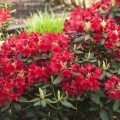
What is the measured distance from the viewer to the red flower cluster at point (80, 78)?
9.32 ft

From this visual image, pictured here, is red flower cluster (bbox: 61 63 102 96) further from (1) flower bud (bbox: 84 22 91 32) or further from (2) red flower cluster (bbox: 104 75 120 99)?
(1) flower bud (bbox: 84 22 91 32)

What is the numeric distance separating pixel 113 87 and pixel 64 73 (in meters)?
0.38

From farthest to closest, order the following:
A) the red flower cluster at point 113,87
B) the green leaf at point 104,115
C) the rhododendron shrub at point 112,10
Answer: the rhododendron shrub at point 112,10 < the green leaf at point 104,115 < the red flower cluster at point 113,87

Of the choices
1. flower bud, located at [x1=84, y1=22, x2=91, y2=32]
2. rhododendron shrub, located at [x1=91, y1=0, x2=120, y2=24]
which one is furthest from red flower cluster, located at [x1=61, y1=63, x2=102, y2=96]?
rhododendron shrub, located at [x1=91, y1=0, x2=120, y2=24]

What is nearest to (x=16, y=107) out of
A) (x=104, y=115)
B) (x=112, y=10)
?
(x=104, y=115)

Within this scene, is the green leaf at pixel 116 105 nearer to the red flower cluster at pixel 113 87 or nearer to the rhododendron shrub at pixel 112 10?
the red flower cluster at pixel 113 87

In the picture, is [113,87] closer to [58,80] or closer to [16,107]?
[58,80]

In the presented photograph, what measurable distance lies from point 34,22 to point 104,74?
3063 mm

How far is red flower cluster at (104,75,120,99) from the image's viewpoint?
280cm

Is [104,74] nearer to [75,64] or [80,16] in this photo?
[75,64]

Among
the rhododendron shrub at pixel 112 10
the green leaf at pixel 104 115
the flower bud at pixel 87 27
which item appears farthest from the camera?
the rhododendron shrub at pixel 112 10

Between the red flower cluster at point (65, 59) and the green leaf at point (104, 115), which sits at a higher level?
the red flower cluster at point (65, 59)

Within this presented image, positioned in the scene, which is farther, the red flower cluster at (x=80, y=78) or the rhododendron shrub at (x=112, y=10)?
the rhododendron shrub at (x=112, y=10)

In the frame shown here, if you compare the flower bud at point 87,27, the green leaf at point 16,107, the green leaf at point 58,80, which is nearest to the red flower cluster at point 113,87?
the green leaf at point 58,80
